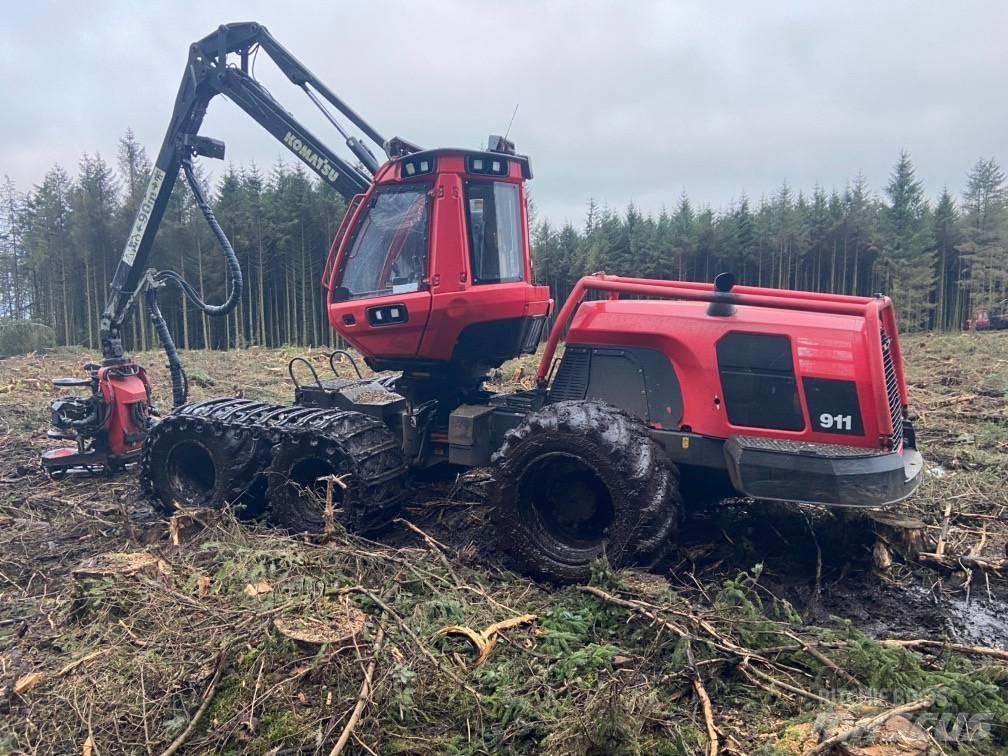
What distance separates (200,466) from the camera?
606 centimetres

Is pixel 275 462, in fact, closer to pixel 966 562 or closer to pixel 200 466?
pixel 200 466

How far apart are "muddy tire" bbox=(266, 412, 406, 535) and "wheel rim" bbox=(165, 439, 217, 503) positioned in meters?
0.84

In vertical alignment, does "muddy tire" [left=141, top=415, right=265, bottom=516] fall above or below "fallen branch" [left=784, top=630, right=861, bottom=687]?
above

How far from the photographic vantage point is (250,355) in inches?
906

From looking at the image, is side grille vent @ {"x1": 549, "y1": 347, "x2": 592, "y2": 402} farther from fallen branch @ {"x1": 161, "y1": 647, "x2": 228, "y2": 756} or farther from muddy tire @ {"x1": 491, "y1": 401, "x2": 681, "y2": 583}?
fallen branch @ {"x1": 161, "y1": 647, "x2": 228, "y2": 756}

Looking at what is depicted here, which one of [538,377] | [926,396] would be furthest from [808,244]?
[538,377]

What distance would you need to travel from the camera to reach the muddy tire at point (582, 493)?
437 centimetres

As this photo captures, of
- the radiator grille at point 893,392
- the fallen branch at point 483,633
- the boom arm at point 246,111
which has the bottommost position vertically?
the fallen branch at point 483,633

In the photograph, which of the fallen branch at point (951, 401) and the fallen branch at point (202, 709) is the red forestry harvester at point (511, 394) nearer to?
the fallen branch at point (202, 709)

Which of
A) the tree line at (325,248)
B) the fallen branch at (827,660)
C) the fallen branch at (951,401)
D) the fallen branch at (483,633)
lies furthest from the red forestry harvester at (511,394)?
the tree line at (325,248)

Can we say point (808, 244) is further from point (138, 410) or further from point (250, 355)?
point (138, 410)

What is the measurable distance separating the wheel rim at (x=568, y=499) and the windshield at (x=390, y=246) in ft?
5.85

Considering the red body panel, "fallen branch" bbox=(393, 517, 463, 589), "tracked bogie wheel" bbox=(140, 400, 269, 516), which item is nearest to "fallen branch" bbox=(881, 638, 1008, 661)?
the red body panel

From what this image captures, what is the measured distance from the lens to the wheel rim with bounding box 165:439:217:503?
5.96 meters
